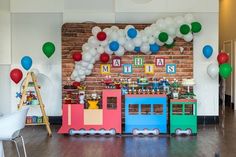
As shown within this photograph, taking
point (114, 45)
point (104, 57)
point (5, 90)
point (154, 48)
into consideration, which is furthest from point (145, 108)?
point (5, 90)

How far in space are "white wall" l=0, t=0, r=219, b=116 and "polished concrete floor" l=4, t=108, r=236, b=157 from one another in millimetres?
1176

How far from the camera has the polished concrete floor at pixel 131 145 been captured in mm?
5766

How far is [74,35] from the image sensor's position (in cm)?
807

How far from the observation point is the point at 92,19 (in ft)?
26.8

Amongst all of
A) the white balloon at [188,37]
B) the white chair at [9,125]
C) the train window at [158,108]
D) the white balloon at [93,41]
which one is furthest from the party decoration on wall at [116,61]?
the white chair at [9,125]

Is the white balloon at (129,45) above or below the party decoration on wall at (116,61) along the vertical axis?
above

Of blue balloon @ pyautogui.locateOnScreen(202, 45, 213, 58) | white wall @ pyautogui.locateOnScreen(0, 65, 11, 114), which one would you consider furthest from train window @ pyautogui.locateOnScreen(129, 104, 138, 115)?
white wall @ pyautogui.locateOnScreen(0, 65, 11, 114)

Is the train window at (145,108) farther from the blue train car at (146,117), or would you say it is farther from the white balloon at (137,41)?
the white balloon at (137,41)

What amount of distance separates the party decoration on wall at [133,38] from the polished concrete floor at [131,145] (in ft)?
5.26

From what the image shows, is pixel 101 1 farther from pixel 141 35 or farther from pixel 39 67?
pixel 39 67

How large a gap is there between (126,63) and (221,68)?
6.50ft

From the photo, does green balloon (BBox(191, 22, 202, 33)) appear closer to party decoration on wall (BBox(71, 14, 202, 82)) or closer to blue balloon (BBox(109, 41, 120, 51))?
party decoration on wall (BBox(71, 14, 202, 82))

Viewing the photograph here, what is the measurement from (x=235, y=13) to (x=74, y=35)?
214 inches

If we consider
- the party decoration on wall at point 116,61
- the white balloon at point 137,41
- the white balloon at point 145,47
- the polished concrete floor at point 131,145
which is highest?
the white balloon at point 137,41
